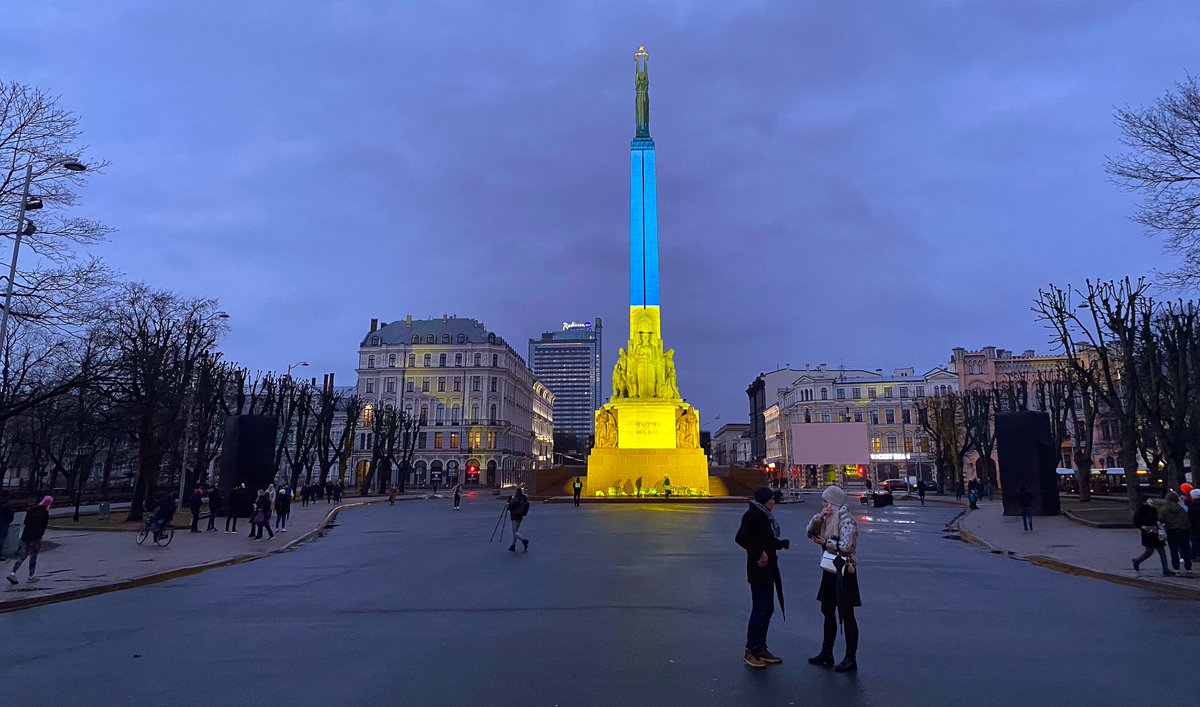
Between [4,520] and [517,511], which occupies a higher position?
[517,511]

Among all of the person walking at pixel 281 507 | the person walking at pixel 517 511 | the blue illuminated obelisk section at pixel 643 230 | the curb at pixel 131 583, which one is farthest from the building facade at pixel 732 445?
the curb at pixel 131 583

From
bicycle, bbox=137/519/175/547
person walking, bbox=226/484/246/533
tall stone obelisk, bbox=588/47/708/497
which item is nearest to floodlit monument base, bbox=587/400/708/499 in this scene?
tall stone obelisk, bbox=588/47/708/497

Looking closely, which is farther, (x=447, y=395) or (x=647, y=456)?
(x=447, y=395)

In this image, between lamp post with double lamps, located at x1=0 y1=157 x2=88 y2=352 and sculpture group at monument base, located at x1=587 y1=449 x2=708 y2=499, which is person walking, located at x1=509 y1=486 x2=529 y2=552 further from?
sculpture group at monument base, located at x1=587 y1=449 x2=708 y2=499

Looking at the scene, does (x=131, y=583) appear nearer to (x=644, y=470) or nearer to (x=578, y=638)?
(x=578, y=638)

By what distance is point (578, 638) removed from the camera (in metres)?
7.98

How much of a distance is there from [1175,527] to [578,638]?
1164 cm

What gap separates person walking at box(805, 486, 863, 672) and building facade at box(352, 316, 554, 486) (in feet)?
285

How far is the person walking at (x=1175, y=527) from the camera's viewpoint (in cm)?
1266

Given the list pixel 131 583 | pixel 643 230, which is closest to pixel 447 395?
pixel 643 230

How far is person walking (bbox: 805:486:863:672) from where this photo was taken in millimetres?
6660

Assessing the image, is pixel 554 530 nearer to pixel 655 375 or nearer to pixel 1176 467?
pixel 1176 467

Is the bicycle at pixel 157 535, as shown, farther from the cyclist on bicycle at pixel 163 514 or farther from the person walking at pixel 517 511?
the person walking at pixel 517 511

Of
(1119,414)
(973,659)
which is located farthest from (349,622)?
(1119,414)
